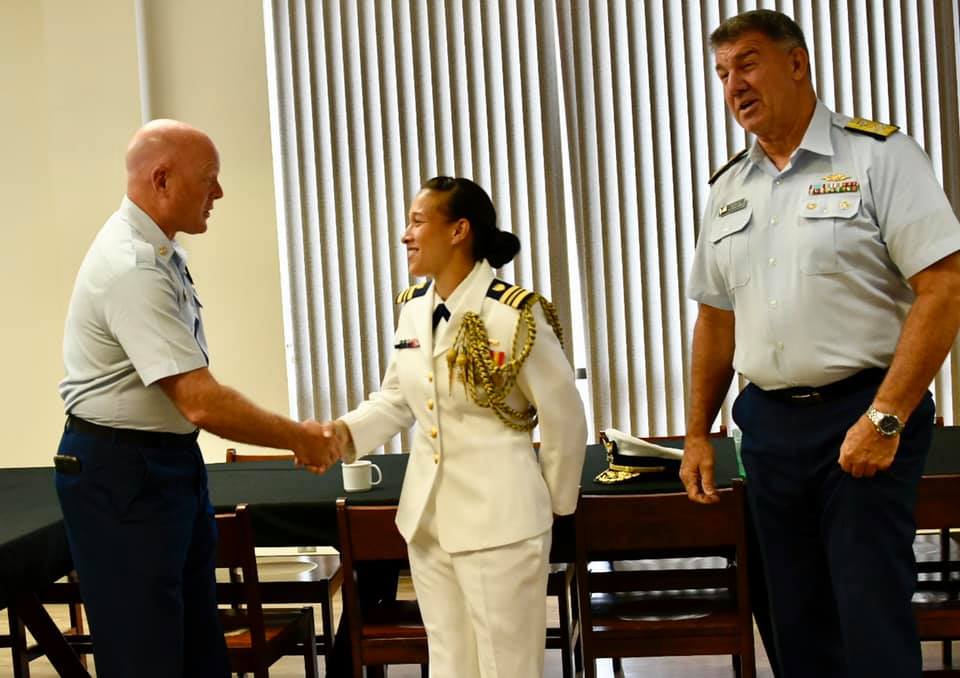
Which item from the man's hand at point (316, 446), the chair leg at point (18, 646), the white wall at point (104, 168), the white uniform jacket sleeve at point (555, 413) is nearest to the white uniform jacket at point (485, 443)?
the white uniform jacket sleeve at point (555, 413)

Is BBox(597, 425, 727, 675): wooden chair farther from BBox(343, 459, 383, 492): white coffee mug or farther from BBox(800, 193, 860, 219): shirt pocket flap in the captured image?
BBox(800, 193, 860, 219): shirt pocket flap

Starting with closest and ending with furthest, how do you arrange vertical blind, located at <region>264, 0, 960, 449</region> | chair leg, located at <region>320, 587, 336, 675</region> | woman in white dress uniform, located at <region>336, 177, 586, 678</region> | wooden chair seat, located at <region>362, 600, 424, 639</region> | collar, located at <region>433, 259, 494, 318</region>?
1. woman in white dress uniform, located at <region>336, 177, 586, 678</region>
2. collar, located at <region>433, 259, 494, 318</region>
3. wooden chair seat, located at <region>362, 600, 424, 639</region>
4. chair leg, located at <region>320, 587, 336, 675</region>
5. vertical blind, located at <region>264, 0, 960, 449</region>

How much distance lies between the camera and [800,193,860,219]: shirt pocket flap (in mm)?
2105

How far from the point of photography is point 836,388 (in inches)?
83.8

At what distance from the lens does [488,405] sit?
238cm

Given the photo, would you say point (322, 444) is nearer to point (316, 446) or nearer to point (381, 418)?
point (316, 446)

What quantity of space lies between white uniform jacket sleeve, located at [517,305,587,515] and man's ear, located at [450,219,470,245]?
25cm

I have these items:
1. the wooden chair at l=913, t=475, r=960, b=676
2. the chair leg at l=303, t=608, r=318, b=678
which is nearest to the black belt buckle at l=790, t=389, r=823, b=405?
the wooden chair at l=913, t=475, r=960, b=676

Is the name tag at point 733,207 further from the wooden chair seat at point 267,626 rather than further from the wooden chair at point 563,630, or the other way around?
the wooden chair seat at point 267,626

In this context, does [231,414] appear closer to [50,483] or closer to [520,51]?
[50,483]

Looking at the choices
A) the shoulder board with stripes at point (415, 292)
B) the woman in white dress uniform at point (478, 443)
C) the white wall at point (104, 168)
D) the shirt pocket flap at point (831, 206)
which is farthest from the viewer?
the white wall at point (104, 168)

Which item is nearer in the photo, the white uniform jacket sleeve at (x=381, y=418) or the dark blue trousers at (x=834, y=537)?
the dark blue trousers at (x=834, y=537)

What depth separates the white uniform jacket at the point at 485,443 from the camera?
7.76 feet

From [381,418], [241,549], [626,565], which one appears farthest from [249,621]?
[626,565]
